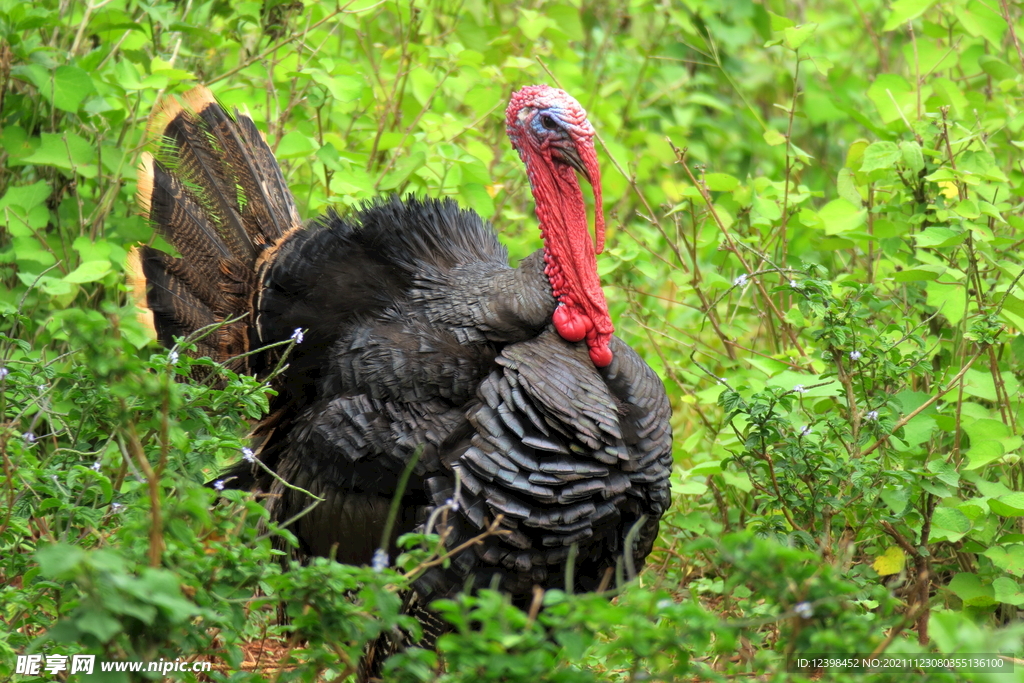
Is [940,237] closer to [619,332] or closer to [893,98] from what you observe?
[893,98]

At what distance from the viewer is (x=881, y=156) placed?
429cm

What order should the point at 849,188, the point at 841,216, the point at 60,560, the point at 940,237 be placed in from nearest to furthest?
1. the point at 60,560
2. the point at 940,237
3. the point at 841,216
4. the point at 849,188

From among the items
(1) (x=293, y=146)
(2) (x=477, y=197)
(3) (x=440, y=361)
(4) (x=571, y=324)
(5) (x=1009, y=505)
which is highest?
(1) (x=293, y=146)

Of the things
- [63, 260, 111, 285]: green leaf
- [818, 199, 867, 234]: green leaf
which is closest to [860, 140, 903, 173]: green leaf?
[818, 199, 867, 234]: green leaf

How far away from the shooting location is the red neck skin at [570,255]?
3.61 metres

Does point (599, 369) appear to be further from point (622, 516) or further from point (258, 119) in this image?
point (258, 119)

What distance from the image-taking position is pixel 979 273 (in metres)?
4.33

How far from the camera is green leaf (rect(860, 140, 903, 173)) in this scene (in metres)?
4.25

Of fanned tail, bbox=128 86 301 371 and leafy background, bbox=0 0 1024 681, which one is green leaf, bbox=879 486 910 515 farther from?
fanned tail, bbox=128 86 301 371

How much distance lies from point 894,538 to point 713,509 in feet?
3.79

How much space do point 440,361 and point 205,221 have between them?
147 centimetres

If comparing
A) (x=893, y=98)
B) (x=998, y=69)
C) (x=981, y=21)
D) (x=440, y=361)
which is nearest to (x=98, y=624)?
(x=440, y=361)

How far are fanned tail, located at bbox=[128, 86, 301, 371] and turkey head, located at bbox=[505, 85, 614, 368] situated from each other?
3.86 feet

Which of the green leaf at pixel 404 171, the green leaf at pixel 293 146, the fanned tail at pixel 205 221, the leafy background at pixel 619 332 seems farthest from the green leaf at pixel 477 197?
the fanned tail at pixel 205 221
